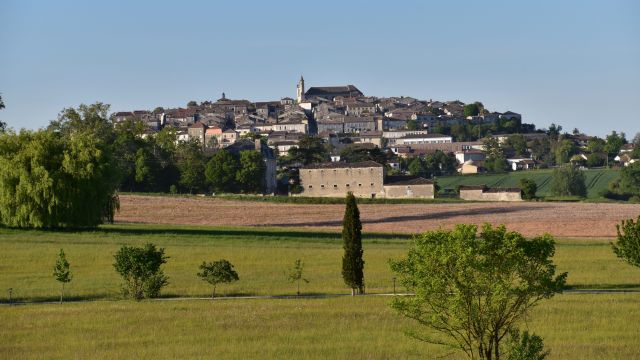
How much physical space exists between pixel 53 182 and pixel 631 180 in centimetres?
9531

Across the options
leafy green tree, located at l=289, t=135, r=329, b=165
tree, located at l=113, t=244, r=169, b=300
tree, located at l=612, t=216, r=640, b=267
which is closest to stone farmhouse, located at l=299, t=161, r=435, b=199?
leafy green tree, located at l=289, t=135, r=329, b=165

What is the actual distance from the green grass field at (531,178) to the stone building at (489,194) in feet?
81.7

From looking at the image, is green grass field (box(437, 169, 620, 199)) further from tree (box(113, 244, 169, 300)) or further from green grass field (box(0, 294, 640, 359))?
green grass field (box(0, 294, 640, 359))

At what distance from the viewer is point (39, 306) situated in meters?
43.6

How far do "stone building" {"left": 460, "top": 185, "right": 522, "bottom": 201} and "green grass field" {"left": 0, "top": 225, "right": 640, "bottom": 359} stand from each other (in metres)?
67.9

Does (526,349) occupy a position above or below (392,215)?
below

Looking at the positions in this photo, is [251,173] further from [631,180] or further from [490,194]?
[631,180]

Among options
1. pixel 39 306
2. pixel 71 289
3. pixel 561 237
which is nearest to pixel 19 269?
pixel 71 289

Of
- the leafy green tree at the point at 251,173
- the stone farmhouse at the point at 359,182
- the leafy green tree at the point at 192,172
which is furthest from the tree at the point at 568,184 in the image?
the leafy green tree at the point at 192,172

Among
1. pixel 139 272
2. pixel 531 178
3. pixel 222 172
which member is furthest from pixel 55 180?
pixel 531 178

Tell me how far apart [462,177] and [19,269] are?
5311 inches

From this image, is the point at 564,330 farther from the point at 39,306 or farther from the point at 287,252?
the point at 287,252

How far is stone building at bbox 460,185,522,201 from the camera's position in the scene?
131750 mm

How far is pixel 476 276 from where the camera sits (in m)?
30.3
